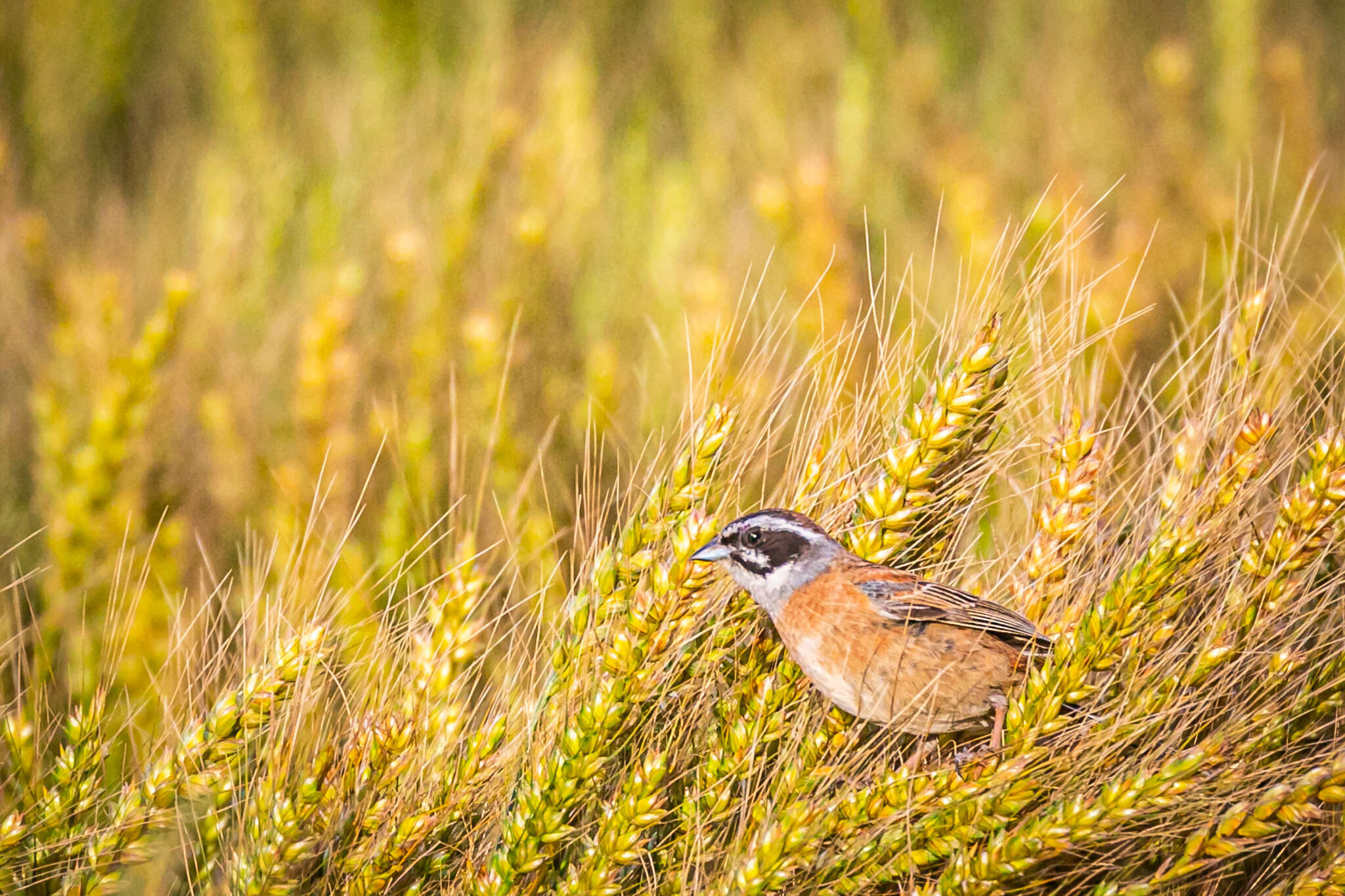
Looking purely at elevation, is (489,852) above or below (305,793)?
below

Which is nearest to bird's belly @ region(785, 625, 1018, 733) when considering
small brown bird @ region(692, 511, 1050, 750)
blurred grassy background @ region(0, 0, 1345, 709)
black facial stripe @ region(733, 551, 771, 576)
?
small brown bird @ region(692, 511, 1050, 750)

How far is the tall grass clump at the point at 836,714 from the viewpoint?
1.40 metres

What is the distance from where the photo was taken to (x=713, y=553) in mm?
1458

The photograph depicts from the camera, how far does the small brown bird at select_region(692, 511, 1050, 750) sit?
1.45 m

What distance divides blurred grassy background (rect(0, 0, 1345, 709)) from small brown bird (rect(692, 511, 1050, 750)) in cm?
57

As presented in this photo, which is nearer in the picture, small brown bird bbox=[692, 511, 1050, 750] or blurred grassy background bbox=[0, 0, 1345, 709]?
small brown bird bbox=[692, 511, 1050, 750]

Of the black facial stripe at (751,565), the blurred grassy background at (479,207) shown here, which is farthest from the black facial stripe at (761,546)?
the blurred grassy background at (479,207)

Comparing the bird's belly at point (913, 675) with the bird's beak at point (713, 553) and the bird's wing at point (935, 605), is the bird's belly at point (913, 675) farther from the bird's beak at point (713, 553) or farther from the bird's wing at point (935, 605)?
the bird's beak at point (713, 553)

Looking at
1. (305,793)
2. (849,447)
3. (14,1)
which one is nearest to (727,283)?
(849,447)

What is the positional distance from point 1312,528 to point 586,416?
1.74 m

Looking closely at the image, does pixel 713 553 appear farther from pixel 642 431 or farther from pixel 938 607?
pixel 642 431

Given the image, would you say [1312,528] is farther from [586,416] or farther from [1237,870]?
[586,416]

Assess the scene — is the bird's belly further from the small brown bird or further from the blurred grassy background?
the blurred grassy background

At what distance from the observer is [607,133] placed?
4.52 m
